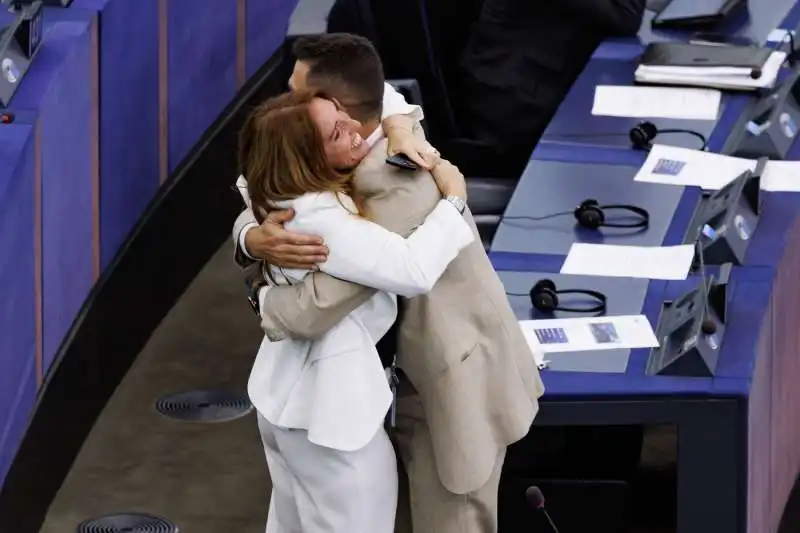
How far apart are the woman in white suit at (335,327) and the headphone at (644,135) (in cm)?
170

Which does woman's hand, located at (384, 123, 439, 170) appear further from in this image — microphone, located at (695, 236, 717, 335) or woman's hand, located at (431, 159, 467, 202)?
microphone, located at (695, 236, 717, 335)

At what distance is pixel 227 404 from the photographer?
534 cm

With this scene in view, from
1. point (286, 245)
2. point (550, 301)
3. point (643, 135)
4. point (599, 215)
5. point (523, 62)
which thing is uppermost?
point (286, 245)

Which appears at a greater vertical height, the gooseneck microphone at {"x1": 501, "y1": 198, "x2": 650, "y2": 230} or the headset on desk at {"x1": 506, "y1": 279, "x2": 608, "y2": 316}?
the headset on desk at {"x1": 506, "y1": 279, "x2": 608, "y2": 316}

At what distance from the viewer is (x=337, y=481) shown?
3346 mm

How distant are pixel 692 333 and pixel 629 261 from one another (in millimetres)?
559

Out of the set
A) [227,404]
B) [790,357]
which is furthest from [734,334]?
[227,404]

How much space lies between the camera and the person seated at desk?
217 inches

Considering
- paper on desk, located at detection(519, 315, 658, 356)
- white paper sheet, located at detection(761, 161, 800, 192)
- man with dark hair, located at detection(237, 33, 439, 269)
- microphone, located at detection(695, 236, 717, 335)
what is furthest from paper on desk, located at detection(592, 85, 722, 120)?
man with dark hair, located at detection(237, 33, 439, 269)

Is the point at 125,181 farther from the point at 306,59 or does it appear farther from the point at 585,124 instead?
the point at 306,59

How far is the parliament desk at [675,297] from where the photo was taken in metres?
3.61

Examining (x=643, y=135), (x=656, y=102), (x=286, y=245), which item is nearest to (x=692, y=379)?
(x=286, y=245)

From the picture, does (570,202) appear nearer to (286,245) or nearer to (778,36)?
(286,245)

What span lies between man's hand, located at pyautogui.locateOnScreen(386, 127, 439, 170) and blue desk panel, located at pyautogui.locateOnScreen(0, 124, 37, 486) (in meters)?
1.24
